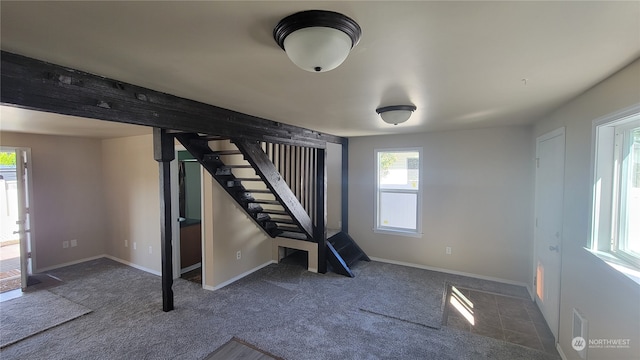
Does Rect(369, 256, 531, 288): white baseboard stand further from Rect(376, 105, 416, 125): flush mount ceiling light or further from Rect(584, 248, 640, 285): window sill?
Rect(376, 105, 416, 125): flush mount ceiling light

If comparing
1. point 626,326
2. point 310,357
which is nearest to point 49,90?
point 310,357

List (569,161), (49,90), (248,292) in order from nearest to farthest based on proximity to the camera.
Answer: (49,90) → (569,161) → (248,292)

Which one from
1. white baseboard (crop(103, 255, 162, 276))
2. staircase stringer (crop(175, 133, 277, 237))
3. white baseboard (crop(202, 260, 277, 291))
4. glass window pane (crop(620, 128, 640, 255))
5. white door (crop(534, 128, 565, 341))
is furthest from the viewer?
white baseboard (crop(103, 255, 162, 276))

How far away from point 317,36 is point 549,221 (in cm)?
318

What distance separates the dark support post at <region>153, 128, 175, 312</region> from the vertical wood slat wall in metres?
1.45

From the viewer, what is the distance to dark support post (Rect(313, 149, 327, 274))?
171 inches

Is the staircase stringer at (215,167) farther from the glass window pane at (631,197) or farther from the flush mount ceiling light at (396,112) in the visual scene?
the glass window pane at (631,197)

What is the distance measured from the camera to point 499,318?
300 cm

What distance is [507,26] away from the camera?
110cm

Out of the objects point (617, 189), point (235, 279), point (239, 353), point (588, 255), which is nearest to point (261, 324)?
point (239, 353)

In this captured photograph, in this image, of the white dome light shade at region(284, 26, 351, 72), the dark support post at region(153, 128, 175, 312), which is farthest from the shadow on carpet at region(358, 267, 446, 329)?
the white dome light shade at region(284, 26, 351, 72)

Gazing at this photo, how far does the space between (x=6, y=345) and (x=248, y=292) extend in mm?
2249

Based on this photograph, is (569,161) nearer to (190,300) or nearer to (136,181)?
(190,300)
